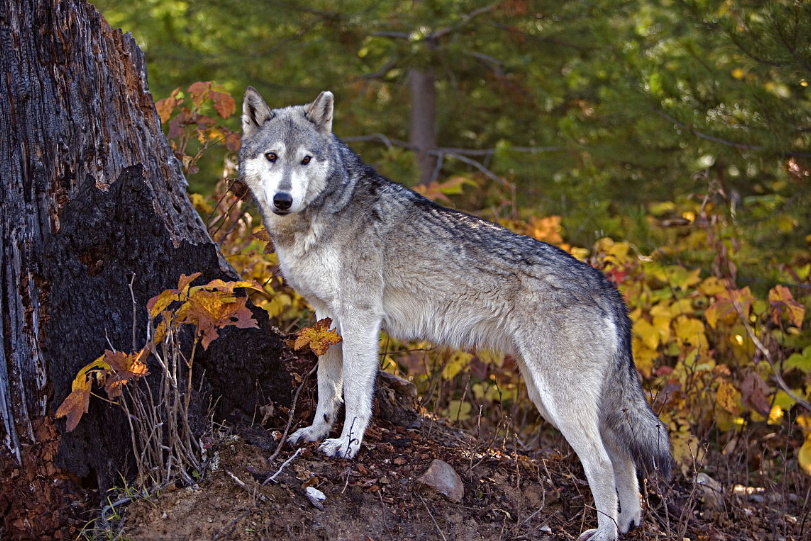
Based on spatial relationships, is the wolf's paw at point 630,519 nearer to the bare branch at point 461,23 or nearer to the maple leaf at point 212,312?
the maple leaf at point 212,312

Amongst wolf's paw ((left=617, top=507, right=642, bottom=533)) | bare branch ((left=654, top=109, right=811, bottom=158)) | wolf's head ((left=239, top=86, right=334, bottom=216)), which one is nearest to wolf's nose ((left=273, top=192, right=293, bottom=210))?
wolf's head ((left=239, top=86, right=334, bottom=216))

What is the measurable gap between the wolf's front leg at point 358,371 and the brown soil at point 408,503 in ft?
0.68

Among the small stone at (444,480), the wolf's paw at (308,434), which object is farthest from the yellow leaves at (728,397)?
the wolf's paw at (308,434)

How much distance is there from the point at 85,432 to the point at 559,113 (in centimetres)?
1044

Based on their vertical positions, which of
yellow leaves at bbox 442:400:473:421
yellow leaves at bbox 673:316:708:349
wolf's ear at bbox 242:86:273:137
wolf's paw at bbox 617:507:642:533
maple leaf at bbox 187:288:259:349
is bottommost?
yellow leaves at bbox 442:400:473:421

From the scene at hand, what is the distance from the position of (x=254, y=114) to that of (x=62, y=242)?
72.6 inches

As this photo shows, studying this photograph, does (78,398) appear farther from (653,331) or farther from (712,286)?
(712,286)

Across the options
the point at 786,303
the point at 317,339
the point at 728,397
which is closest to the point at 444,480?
the point at 317,339

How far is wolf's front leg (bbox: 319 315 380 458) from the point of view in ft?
15.4

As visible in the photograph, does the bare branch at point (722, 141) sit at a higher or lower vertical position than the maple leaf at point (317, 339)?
higher

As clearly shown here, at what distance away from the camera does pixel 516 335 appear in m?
4.75

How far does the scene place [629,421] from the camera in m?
4.75

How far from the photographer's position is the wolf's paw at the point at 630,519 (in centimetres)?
478

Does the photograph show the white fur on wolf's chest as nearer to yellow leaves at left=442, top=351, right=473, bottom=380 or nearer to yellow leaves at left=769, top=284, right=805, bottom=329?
yellow leaves at left=442, top=351, right=473, bottom=380
